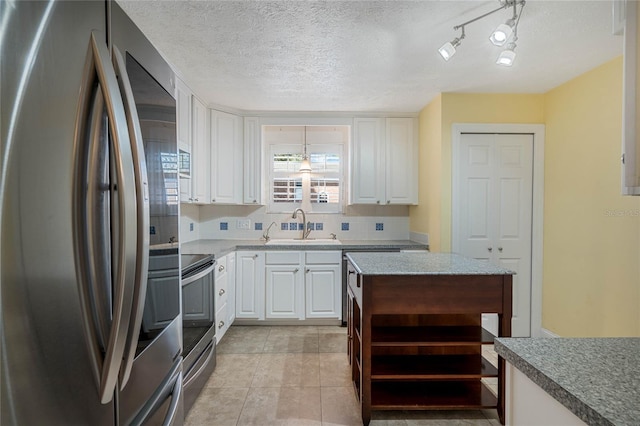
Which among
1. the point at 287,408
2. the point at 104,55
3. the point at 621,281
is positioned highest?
the point at 104,55

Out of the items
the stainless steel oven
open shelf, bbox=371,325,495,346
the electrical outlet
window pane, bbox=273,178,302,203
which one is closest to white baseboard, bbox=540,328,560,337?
open shelf, bbox=371,325,495,346

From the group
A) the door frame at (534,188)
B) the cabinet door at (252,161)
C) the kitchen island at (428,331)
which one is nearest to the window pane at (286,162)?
the cabinet door at (252,161)

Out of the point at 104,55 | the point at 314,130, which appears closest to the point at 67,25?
the point at 104,55

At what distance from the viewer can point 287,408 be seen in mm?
2016

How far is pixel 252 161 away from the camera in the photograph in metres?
3.62

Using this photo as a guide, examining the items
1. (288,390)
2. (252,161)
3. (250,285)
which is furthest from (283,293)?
(252,161)

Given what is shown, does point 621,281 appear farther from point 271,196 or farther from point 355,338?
point 271,196

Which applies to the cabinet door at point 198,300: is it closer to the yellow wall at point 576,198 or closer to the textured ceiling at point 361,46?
the textured ceiling at point 361,46

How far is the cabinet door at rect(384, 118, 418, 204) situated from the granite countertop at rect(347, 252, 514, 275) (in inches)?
56.3

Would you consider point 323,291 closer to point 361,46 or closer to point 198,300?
point 198,300

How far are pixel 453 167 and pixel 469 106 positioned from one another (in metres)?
0.63

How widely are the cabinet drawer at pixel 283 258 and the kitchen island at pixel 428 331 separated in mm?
1367

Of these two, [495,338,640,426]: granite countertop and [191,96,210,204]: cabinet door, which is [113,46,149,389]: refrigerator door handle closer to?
[495,338,640,426]: granite countertop

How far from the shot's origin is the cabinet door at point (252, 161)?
3611mm
